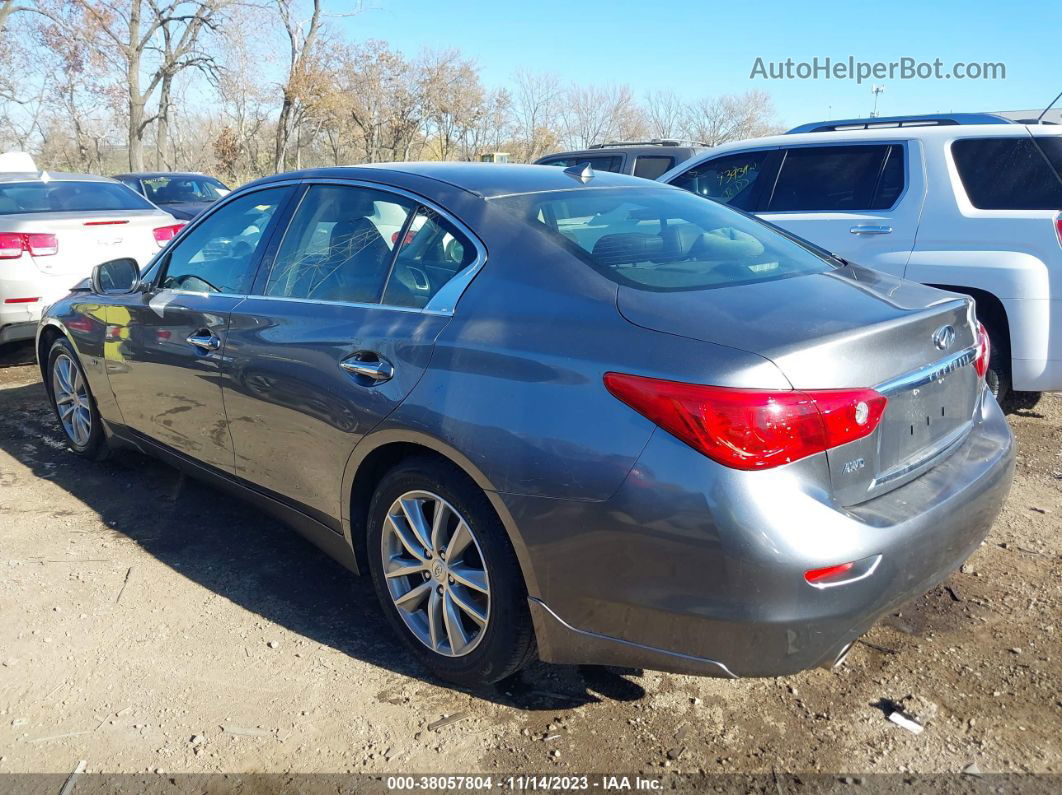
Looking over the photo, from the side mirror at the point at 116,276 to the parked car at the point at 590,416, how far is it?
85cm

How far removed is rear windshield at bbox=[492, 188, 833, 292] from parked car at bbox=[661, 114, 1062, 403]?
2126 millimetres

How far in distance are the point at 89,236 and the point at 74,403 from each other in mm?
3102

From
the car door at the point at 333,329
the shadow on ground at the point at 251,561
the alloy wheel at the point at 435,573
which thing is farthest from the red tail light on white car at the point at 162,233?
the alloy wheel at the point at 435,573

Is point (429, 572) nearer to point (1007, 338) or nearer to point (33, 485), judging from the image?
point (33, 485)

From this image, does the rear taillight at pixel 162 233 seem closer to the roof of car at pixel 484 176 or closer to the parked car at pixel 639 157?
the parked car at pixel 639 157

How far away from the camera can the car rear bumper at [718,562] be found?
2.10 m

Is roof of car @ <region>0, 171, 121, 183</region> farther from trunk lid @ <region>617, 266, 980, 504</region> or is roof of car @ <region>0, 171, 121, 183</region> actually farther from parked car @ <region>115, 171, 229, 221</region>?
trunk lid @ <region>617, 266, 980, 504</region>

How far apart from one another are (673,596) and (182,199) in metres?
14.8

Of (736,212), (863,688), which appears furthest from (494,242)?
(863,688)

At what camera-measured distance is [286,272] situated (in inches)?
134

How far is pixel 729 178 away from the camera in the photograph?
20.7ft

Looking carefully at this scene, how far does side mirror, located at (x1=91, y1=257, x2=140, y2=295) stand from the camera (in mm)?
4270

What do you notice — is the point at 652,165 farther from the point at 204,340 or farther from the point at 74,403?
the point at 204,340

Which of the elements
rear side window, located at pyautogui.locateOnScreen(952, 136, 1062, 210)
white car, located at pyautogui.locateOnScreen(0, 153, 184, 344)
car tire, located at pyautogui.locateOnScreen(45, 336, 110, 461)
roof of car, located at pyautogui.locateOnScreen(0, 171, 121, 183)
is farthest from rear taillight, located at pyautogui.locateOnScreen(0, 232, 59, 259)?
rear side window, located at pyautogui.locateOnScreen(952, 136, 1062, 210)
